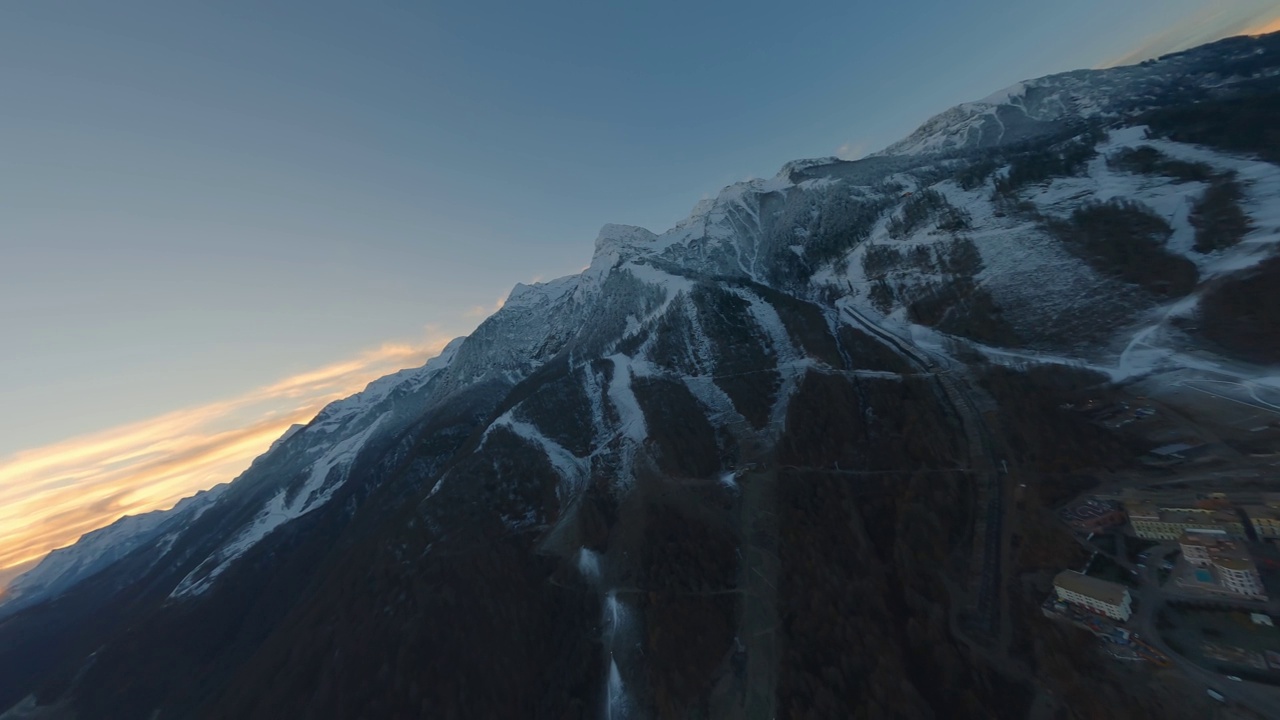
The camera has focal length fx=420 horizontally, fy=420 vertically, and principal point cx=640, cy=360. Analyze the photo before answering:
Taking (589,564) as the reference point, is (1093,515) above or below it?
below

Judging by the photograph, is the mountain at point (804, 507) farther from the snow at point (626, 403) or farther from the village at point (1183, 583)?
the village at point (1183, 583)

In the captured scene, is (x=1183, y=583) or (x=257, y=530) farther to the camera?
(x=257, y=530)

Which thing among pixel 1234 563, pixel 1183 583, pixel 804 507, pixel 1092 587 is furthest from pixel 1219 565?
pixel 804 507

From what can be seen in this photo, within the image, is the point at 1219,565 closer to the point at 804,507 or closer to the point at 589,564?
the point at 804,507

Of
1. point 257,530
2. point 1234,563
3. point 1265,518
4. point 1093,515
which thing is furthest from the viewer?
point 257,530

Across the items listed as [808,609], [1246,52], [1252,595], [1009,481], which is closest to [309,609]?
[808,609]

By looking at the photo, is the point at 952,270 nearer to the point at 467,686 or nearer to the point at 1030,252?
the point at 1030,252
